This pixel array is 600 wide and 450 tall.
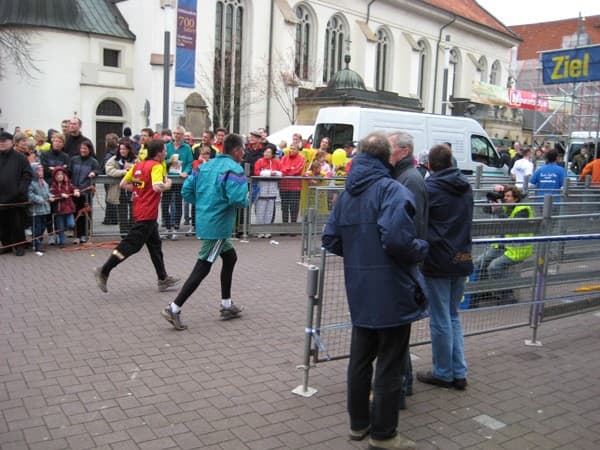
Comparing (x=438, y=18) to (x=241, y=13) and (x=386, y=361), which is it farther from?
(x=386, y=361)

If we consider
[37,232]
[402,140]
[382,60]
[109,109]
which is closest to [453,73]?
[382,60]

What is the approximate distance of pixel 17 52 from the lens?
25.3m

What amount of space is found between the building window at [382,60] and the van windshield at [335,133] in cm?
2567

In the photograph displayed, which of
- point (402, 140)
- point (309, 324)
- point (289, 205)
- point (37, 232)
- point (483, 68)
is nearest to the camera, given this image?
point (402, 140)

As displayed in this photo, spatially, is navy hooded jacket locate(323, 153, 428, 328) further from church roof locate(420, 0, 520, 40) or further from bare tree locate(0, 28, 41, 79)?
church roof locate(420, 0, 520, 40)

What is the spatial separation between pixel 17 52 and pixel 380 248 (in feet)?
84.7

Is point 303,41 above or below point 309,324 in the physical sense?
above

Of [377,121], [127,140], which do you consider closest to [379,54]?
[377,121]

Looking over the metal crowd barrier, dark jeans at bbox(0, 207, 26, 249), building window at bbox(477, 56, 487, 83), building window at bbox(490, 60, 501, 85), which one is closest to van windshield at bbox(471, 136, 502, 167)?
the metal crowd barrier

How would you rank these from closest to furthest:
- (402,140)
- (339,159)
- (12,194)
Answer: (402,140) < (12,194) < (339,159)

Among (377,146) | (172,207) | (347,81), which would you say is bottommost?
(172,207)

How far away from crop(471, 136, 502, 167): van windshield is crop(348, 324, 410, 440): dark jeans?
14.2 metres

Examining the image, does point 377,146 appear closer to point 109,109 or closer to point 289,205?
point 289,205

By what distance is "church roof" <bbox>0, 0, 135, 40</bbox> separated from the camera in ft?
87.9
